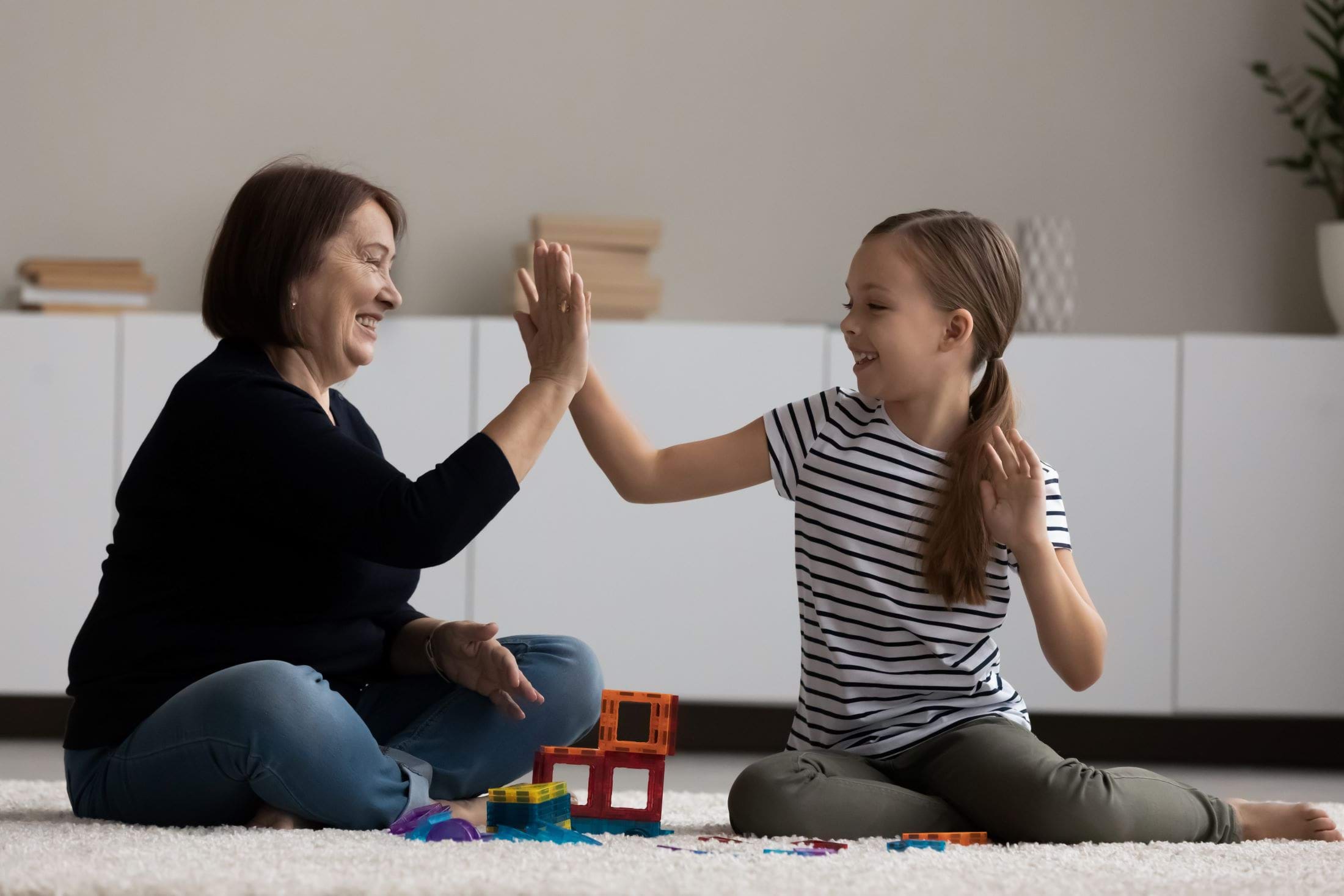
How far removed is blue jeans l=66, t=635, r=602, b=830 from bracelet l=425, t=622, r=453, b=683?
0.04 meters

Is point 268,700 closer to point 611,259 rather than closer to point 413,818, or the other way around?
point 413,818

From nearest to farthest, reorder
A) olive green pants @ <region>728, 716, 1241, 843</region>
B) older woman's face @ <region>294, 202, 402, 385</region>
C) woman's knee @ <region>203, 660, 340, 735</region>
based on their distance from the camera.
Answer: woman's knee @ <region>203, 660, 340, 735</region>, olive green pants @ <region>728, 716, 1241, 843</region>, older woman's face @ <region>294, 202, 402, 385</region>

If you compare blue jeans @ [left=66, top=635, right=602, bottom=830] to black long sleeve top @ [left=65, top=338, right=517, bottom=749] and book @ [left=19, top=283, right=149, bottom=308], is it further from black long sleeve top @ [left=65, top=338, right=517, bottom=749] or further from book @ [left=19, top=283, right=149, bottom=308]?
book @ [left=19, top=283, right=149, bottom=308]

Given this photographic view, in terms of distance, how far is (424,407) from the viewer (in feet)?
10.4

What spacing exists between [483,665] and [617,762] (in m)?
0.24

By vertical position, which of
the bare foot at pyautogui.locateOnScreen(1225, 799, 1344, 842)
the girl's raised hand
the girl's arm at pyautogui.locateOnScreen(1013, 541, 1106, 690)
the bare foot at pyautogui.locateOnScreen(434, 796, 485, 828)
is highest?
the girl's raised hand

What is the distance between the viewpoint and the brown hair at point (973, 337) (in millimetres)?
1752

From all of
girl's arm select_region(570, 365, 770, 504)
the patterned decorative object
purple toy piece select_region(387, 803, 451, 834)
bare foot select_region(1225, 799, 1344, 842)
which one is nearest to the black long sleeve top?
purple toy piece select_region(387, 803, 451, 834)

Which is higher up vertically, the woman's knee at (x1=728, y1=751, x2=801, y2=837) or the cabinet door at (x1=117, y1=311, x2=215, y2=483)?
the cabinet door at (x1=117, y1=311, x2=215, y2=483)

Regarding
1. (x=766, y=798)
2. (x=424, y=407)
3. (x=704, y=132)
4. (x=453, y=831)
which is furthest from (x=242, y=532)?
(x=704, y=132)

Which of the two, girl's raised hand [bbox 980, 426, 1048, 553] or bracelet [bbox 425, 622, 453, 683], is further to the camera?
bracelet [bbox 425, 622, 453, 683]

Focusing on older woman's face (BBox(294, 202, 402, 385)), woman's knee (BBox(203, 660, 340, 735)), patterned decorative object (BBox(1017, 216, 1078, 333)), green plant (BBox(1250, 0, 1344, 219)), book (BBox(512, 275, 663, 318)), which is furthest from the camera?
green plant (BBox(1250, 0, 1344, 219))

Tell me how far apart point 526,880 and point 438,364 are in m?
2.02

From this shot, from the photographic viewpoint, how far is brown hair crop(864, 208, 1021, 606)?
5.75 ft
